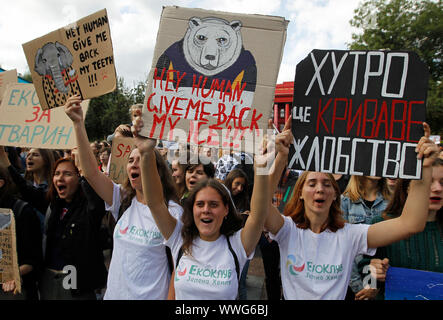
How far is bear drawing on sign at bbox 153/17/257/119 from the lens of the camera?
2.05 m

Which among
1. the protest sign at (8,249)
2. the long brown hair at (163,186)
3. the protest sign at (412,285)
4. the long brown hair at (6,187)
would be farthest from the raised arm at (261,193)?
the long brown hair at (6,187)

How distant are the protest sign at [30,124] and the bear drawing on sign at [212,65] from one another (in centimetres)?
146

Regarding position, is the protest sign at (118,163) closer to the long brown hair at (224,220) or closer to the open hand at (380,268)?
the long brown hair at (224,220)

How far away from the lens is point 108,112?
86.5 ft

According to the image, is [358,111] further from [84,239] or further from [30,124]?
[30,124]

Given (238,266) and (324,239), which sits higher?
(324,239)

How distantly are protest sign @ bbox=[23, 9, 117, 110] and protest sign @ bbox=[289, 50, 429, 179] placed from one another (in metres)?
1.53

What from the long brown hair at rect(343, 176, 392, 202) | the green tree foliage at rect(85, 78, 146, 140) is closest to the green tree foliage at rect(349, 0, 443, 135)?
the green tree foliage at rect(85, 78, 146, 140)

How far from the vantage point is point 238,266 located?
6.76 ft

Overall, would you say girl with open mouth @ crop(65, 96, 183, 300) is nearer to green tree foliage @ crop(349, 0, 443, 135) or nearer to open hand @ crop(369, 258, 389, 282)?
open hand @ crop(369, 258, 389, 282)

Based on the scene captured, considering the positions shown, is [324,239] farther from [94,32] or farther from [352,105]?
[94,32]
